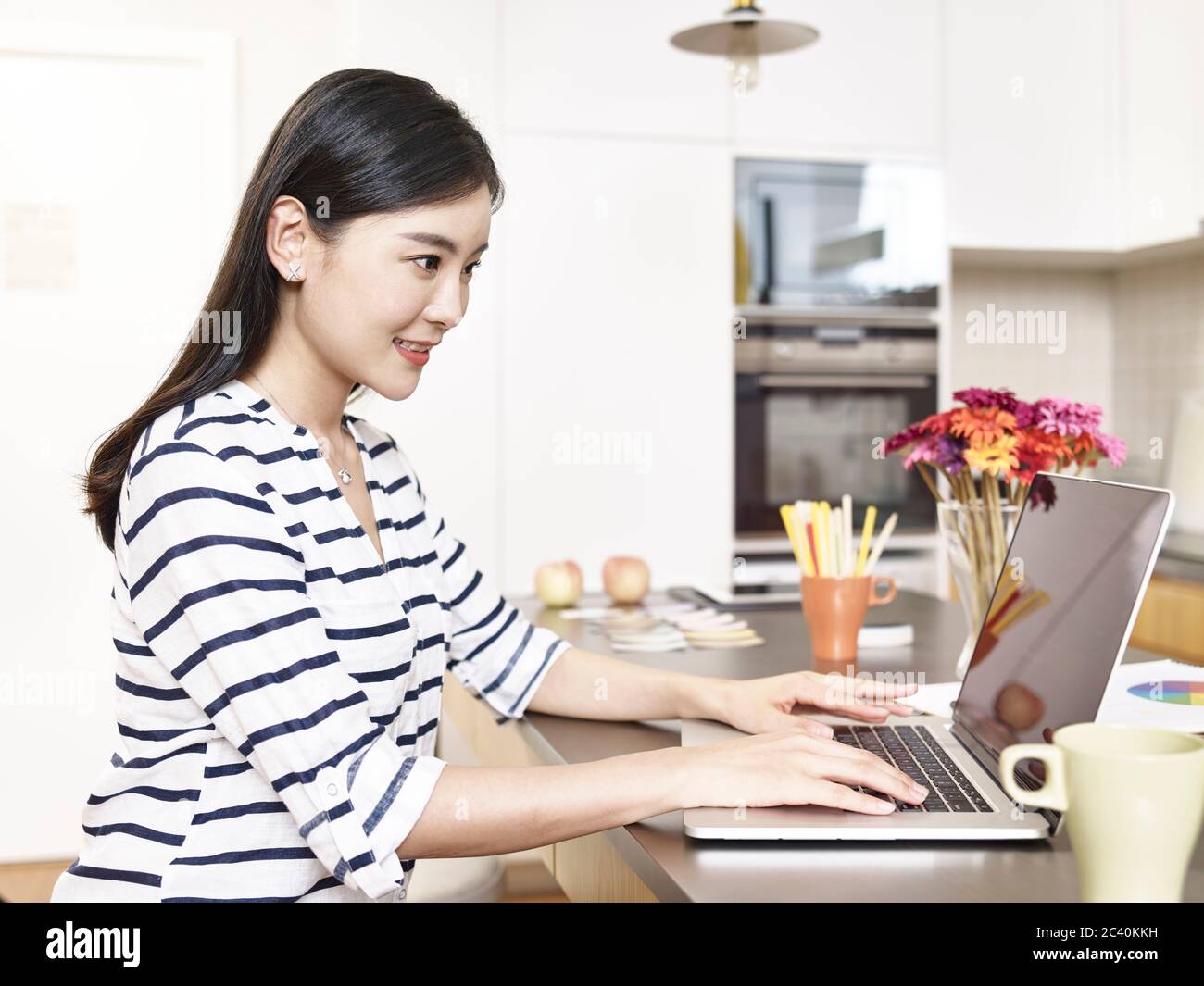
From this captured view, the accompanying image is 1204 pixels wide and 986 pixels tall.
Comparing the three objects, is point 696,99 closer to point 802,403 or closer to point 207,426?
point 802,403

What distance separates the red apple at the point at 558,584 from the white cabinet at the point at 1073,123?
1855 millimetres

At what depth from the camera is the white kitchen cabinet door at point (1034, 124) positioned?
3.19m

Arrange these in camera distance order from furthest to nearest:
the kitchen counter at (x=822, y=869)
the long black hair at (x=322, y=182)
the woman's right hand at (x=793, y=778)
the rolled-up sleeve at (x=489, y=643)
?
the rolled-up sleeve at (x=489, y=643) → the long black hair at (x=322, y=182) → the woman's right hand at (x=793, y=778) → the kitchen counter at (x=822, y=869)

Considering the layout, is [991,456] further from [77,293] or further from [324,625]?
[77,293]

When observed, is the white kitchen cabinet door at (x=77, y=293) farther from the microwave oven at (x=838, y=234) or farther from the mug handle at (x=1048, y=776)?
the mug handle at (x=1048, y=776)

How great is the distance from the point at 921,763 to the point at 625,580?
3.17ft

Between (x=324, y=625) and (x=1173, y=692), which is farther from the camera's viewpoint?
(x=1173, y=692)

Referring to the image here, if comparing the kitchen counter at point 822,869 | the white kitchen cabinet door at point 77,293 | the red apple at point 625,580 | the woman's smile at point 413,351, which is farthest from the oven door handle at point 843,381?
the kitchen counter at point 822,869

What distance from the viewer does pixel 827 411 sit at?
316 cm

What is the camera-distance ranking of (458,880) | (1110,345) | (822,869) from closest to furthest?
(822,869), (458,880), (1110,345)

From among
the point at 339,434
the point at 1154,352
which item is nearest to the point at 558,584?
the point at 339,434

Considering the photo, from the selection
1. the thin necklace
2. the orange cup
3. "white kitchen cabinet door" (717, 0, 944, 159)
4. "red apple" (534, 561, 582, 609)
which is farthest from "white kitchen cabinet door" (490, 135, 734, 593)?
the thin necklace

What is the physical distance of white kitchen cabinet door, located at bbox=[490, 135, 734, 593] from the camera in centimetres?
293
